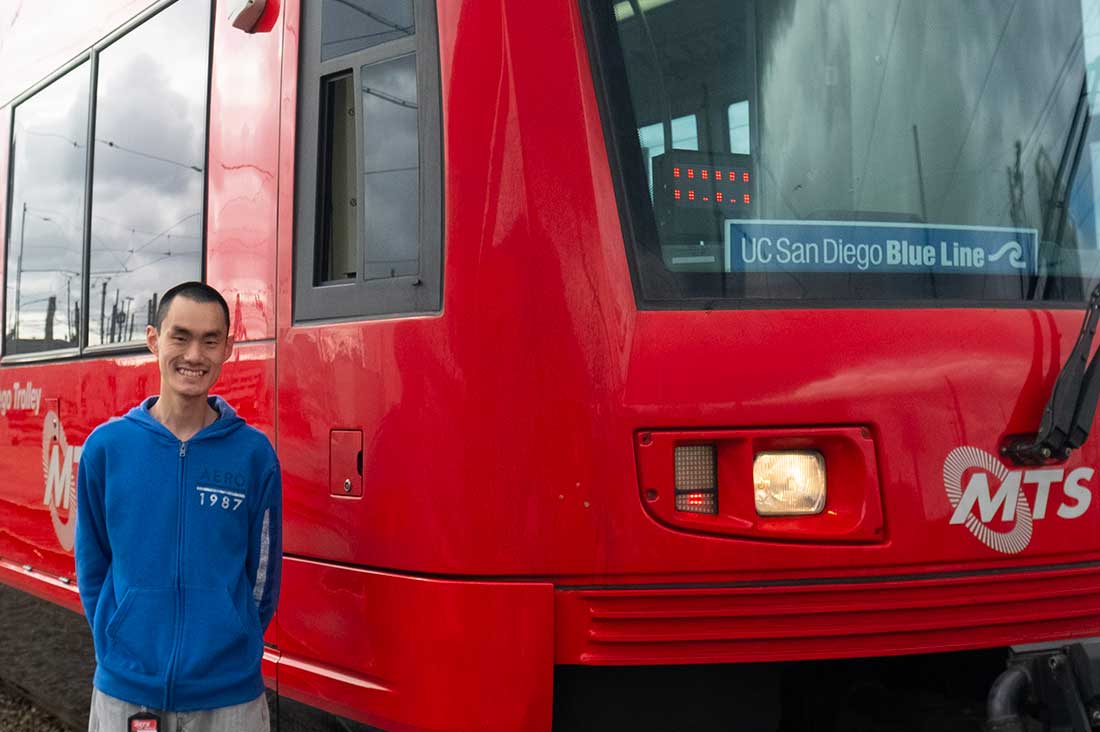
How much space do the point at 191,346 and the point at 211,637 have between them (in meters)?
0.60

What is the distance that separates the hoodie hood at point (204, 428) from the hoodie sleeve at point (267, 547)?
5.0 inches

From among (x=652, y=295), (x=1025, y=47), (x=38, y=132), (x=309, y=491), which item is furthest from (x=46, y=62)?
(x=1025, y=47)

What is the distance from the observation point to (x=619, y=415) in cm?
281

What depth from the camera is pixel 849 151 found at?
3.06m

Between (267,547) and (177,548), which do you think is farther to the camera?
(267,547)

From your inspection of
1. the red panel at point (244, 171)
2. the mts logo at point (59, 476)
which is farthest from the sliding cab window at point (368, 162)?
the mts logo at point (59, 476)

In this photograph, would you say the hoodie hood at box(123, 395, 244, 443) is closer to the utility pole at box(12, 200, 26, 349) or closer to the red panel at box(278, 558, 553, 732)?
the red panel at box(278, 558, 553, 732)

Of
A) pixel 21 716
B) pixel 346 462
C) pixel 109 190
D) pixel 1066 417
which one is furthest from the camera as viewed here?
pixel 21 716

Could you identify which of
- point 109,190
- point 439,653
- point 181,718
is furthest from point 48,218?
point 439,653

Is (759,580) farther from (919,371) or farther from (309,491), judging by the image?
(309,491)

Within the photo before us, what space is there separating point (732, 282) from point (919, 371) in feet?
1.47

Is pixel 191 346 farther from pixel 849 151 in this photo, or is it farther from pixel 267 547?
pixel 849 151

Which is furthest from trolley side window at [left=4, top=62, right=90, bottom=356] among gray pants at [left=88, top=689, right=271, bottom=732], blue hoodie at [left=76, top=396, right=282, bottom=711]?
gray pants at [left=88, top=689, right=271, bottom=732]

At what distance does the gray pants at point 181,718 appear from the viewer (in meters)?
2.77
